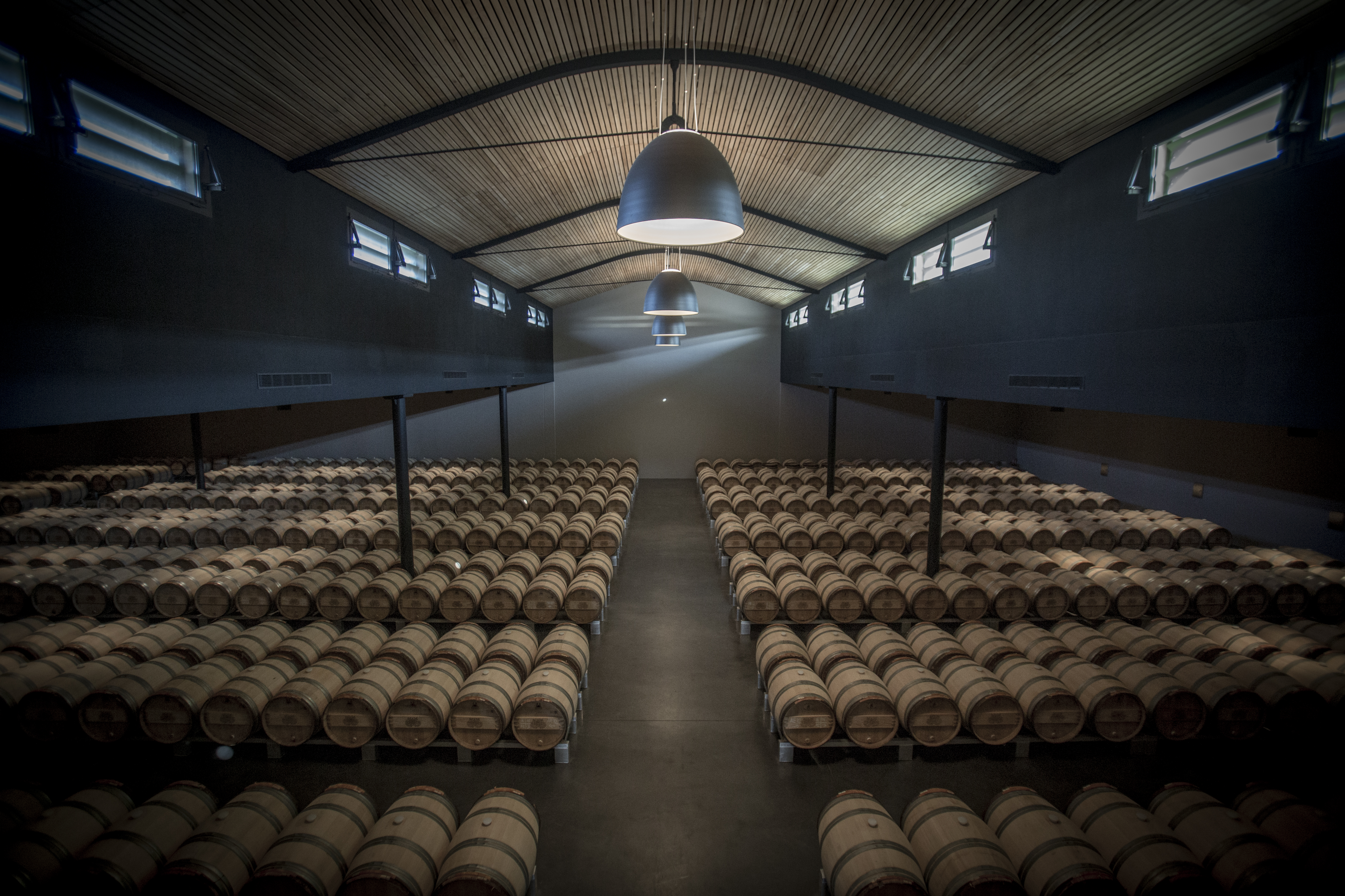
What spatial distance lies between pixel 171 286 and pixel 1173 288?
7.83 m

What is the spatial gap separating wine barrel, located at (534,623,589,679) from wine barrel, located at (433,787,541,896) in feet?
6.99

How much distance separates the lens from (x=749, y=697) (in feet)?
24.4

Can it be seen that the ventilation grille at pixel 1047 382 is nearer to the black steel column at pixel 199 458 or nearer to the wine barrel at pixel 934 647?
the wine barrel at pixel 934 647

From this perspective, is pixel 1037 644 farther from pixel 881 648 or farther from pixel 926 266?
pixel 926 266

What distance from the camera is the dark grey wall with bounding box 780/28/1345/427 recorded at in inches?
148

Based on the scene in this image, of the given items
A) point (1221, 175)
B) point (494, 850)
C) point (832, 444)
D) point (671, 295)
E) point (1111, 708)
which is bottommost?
point (1111, 708)

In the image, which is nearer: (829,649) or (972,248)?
(829,649)

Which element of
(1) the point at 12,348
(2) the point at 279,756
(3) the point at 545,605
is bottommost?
(2) the point at 279,756

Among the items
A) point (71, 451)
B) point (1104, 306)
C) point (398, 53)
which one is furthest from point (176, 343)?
point (71, 451)

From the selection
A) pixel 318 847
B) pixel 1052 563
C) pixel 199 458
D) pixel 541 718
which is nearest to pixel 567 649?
pixel 541 718

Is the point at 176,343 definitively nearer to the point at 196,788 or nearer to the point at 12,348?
the point at 12,348

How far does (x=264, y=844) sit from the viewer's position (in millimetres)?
4145

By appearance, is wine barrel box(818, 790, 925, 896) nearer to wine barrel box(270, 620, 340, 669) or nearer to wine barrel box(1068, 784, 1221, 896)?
wine barrel box(1068, 784, 1221, 896)

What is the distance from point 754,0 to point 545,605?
7393mm
